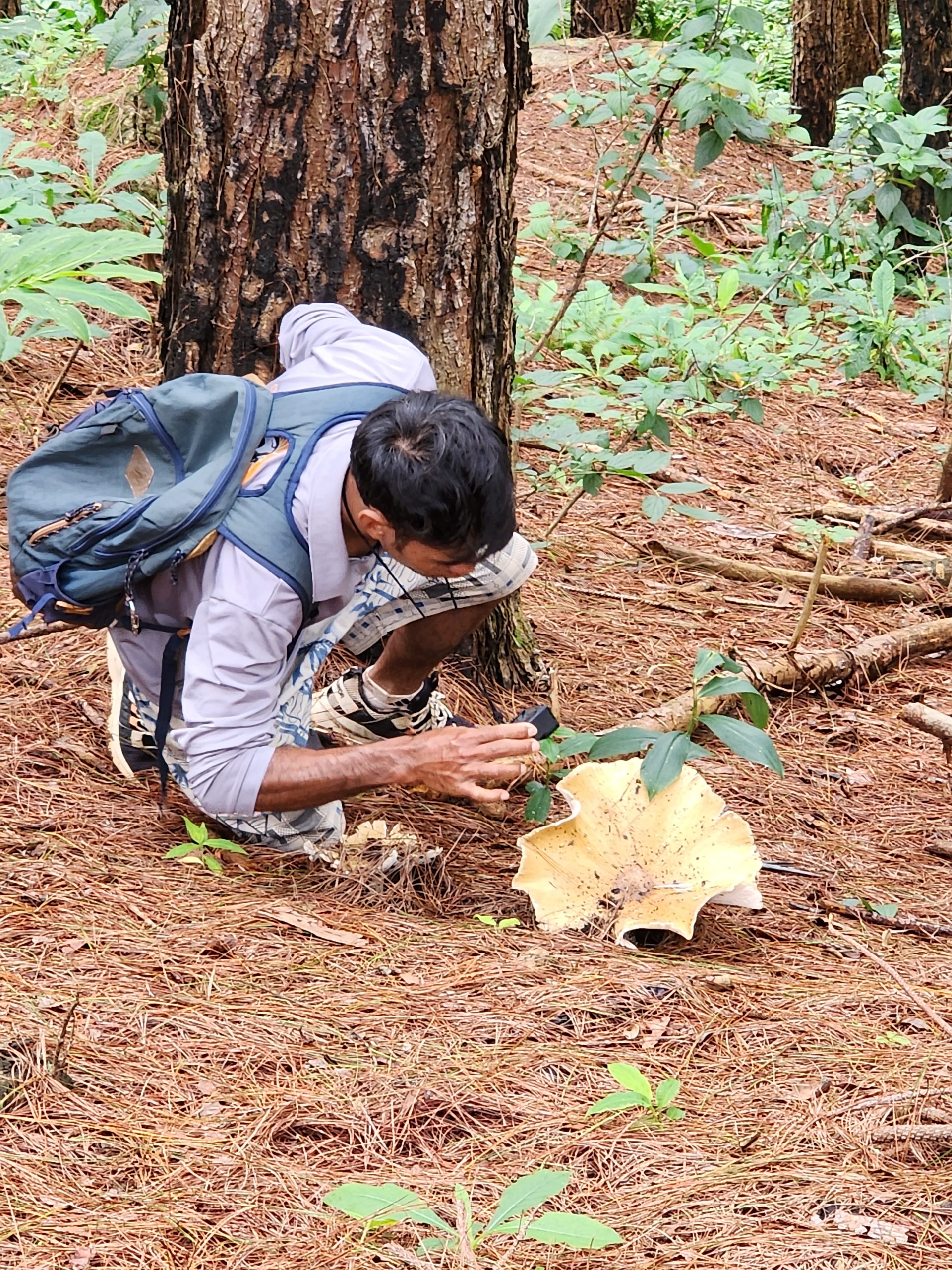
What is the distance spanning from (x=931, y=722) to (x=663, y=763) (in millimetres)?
1010

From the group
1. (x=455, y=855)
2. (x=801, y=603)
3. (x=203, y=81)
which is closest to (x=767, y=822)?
(x=455, y=855)

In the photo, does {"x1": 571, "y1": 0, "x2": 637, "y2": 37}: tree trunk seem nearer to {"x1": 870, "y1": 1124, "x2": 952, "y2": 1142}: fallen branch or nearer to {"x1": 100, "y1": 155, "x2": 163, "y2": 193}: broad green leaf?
{"x1": 100, "y1": 155, "x2": 163, "y2": 193}: broad green leaf

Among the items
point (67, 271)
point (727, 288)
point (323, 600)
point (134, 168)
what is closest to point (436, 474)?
point (323, 600)

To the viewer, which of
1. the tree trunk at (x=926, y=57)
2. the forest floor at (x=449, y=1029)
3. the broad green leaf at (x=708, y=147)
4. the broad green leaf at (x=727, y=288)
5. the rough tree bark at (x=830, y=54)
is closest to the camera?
the forest floor at (x=449, y=1029)

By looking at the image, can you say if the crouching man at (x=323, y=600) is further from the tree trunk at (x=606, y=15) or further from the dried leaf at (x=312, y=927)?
the tree trunk at (x=606, y=15)

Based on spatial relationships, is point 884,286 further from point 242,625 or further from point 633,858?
point 242,625

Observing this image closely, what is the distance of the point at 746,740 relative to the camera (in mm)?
2695

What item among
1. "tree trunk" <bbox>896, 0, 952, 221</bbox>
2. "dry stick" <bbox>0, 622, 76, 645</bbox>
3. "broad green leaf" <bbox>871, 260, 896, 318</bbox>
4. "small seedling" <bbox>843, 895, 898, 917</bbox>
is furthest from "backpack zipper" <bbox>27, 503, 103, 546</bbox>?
"tree trunk" <bbox>896, 0, 952, 221</bbox>

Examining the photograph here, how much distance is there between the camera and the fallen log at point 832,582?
4.55 meters

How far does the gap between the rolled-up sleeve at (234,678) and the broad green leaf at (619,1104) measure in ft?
3.25

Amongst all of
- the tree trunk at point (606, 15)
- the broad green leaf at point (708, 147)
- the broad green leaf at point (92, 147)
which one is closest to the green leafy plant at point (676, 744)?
the broad green leaf at point (708, 147)

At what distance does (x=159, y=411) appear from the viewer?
265 centimetres

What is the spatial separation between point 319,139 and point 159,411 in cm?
86

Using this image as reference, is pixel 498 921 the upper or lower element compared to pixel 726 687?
lower
